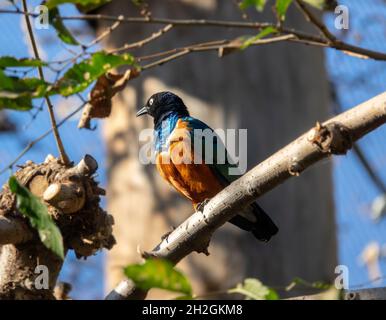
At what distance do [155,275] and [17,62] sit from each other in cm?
97

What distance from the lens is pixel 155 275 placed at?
6.06ft

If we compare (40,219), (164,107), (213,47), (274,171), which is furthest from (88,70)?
(164,107)

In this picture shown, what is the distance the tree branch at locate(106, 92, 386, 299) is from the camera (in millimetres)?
2211

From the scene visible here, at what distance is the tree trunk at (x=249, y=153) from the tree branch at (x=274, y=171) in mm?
3423

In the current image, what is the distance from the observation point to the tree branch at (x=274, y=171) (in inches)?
87.0

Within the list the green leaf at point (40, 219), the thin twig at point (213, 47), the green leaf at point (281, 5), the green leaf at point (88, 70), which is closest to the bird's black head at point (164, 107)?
the thin twig at point (213, 47)

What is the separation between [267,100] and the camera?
663 cm

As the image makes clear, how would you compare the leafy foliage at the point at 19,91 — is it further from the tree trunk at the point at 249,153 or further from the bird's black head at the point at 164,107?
the tree trunk at the point at 249,153

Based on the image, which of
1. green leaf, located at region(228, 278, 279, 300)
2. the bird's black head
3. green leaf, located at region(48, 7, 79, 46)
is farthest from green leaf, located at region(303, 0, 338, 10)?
the bird's black head

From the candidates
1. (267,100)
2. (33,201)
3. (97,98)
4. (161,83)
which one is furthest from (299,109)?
(33,201)

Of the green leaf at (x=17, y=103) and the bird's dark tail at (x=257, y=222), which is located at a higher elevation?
the bird's dark tail at (x=257, y=222)

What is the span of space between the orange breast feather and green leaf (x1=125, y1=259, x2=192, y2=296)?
7.88ft

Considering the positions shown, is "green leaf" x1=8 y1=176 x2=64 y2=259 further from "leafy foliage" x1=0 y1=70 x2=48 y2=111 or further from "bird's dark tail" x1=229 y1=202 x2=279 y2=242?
"bird's dark tail" x1=229 y1=202 x2=279 y2=242
